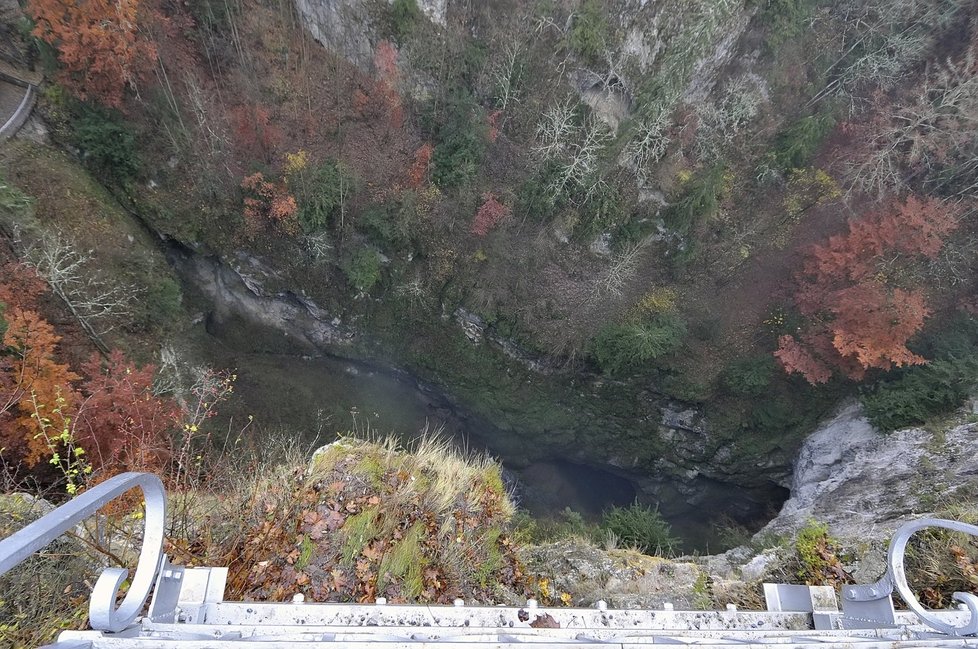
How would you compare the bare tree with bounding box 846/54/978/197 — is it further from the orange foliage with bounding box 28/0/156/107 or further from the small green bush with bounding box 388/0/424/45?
the orange foliage with bounding box 28/0/156/107

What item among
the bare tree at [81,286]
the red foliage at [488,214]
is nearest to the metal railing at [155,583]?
the bare tree at [81,286]

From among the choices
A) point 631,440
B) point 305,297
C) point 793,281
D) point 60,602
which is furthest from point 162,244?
point 793,281

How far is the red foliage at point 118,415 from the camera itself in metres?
7.80

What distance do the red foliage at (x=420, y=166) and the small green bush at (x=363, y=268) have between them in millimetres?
2555

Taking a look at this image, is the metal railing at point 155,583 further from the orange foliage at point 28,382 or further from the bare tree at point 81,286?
the bare tree at point 81,286

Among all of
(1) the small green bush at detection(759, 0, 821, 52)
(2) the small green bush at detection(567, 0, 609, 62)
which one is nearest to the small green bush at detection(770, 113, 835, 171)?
(1) the small green bush at detection(759, 0, 821, 52)

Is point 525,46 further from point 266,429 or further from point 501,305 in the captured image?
point 266,429

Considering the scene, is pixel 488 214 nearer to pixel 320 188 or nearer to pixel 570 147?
pixel 570 147

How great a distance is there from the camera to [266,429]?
12633 millimetres

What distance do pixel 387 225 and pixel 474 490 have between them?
8784 millimetres

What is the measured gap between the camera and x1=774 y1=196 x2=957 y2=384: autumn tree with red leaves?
10172mm

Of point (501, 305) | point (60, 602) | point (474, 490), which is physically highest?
point (501, 305)

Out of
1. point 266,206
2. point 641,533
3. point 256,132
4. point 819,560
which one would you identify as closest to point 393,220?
point 266,206

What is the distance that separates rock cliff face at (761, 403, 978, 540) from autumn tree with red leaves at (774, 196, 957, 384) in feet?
5.30
